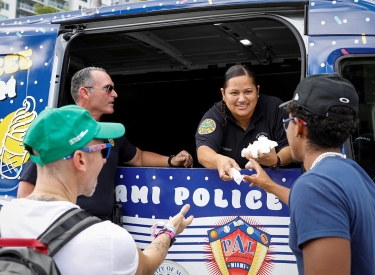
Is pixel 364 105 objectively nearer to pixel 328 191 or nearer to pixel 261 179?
pixel 261 179

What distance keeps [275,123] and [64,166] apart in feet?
5.63

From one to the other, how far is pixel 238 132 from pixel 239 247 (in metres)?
0.73

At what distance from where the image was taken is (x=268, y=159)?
107 inches

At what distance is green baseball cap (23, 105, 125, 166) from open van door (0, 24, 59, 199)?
5.12ft

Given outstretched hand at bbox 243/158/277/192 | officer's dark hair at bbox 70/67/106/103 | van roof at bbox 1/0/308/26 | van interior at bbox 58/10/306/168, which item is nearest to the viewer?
outstretched hand at bbox 243/158/277/192

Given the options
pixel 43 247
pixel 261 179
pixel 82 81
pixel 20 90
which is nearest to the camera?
pixel 43 247

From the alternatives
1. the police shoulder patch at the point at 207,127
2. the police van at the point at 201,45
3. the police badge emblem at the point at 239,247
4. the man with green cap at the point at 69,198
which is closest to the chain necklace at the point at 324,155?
the man with green cap at the point at 69,198

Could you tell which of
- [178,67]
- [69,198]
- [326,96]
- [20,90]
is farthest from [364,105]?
[178,67]

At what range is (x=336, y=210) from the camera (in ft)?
4.99

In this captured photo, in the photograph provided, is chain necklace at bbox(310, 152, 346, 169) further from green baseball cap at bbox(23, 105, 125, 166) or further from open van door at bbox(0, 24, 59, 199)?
open van door at bbox(0, 24, 59, 199)

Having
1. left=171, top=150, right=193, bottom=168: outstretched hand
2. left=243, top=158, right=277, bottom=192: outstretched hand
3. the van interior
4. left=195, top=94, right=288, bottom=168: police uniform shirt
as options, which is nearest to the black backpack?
left=243, top=158, right=277, bottom=192: outstretched hand

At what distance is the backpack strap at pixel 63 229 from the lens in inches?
58.4

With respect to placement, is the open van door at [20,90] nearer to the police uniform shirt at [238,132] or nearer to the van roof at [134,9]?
the van roof at [134,9]

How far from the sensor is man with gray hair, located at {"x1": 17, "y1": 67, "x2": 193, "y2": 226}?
301cm
